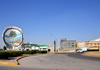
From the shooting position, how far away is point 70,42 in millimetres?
168375

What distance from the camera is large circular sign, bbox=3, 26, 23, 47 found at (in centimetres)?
7219

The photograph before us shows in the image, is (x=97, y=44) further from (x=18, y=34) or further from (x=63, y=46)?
(x=18, y=34)

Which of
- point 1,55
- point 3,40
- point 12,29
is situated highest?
point 12,29

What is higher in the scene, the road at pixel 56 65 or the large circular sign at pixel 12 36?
the large circular sign at pixel 12 36

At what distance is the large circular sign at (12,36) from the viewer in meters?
72.2

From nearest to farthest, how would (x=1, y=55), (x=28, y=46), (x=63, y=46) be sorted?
1. (x=1, y=55)
2. (x=28, y=46)
3. (x=63, y=46)

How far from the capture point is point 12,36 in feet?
240

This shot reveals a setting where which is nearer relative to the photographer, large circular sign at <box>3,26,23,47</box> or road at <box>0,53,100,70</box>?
road at <box>0,53,100,70</box>

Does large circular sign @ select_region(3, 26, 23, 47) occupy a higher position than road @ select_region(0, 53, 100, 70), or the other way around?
large circular sign @ select_region(3, 26, 23, 47)

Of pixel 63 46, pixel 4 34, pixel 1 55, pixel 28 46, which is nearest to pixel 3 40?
pixel 4 34

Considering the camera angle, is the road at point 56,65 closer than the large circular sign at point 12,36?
Yes

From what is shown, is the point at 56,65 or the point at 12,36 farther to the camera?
the point at 12,36

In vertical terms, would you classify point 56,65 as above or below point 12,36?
below

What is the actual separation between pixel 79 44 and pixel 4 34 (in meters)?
113
